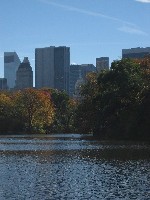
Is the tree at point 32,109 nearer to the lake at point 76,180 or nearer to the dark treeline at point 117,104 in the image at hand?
the dark treeline at point 117,104

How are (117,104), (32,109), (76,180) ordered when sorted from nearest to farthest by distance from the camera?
(76,180) → (117,104) → (32,109)

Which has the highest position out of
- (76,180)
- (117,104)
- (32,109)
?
(117,104)

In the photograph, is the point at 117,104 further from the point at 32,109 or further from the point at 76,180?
the point at 76,180

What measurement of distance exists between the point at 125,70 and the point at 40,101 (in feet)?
189

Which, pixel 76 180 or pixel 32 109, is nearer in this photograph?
pixel 76 180

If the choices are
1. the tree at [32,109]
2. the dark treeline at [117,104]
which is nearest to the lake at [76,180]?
the dark treeline at [117,104]

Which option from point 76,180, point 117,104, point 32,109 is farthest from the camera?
point 32,109

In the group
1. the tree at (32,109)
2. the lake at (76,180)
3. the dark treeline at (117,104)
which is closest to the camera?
the lake at (76,180)

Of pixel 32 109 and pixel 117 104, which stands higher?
pixel 117 104

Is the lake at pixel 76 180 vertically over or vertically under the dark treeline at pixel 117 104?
under

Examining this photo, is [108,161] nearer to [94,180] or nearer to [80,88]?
[94,180]

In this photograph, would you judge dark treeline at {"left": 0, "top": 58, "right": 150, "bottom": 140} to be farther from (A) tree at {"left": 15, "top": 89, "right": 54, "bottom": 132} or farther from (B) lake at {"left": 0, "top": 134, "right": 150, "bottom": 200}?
(B) lake at {"left": 0, "top": 134, "right": 150, "bottom": 200}

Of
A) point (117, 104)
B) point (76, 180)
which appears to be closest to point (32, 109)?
point (117, 104)

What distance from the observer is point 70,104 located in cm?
18025
